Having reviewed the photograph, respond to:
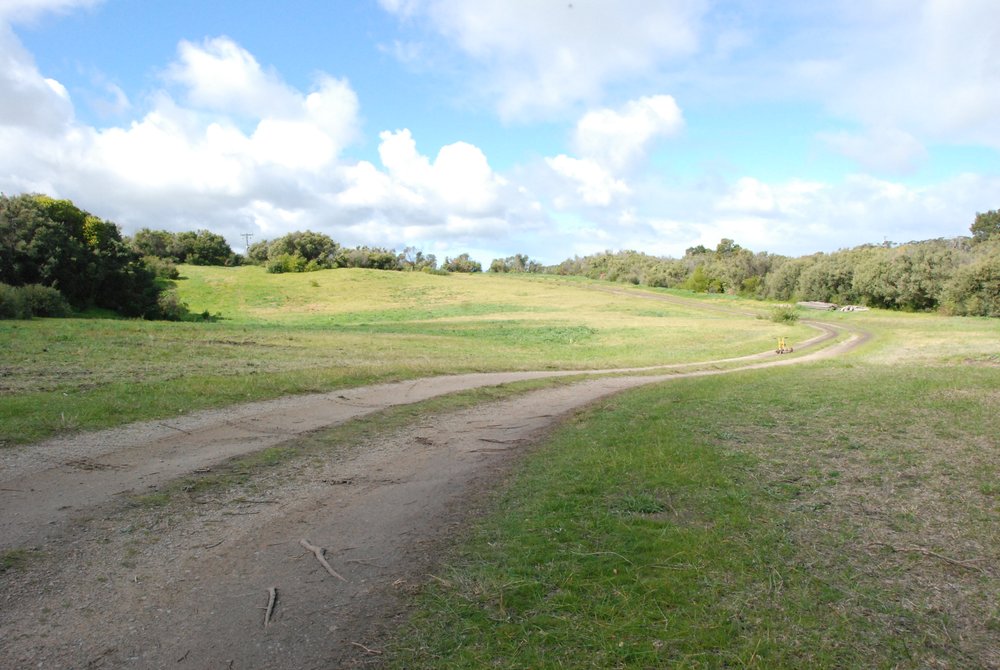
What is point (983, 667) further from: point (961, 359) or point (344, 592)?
point (961, 359)

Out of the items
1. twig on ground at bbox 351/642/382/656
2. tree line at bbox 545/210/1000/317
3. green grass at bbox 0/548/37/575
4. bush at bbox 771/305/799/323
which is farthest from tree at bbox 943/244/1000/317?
green grass at bbox 0/548/37/575

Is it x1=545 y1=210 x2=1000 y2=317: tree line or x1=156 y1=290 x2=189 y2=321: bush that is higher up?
x1=545 y1=210 x2=1000 y2=317: tree line

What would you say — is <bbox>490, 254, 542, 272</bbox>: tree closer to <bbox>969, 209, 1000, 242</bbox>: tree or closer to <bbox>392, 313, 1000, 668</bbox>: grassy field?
<bbox>969, 209, 1000, 242</bbox>: tree

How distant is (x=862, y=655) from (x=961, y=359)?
26.7 meters

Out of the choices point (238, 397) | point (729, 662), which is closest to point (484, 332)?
point (238, 397)

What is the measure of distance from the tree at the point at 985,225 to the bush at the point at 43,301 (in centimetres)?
13422

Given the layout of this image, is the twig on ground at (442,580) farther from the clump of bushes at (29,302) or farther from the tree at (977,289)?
the tree at (977,289)

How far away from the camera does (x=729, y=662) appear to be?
4086mm

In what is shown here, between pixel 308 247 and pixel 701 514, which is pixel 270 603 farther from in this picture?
pixel 308 247

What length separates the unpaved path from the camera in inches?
174

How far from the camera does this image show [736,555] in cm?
562

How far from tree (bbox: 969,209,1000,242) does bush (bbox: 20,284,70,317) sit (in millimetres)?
134218

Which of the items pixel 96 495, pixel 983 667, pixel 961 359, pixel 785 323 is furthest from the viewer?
pixel 785 323

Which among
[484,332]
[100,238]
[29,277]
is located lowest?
[484,332]
